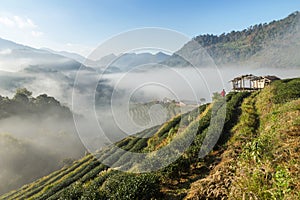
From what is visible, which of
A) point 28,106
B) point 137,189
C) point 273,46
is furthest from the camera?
point 273,46

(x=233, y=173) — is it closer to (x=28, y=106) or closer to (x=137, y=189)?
(x=137, y=189)

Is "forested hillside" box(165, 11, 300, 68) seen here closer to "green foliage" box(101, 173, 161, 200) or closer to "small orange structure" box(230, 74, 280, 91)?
"small orange structure" box(230, 74, 280, 91)

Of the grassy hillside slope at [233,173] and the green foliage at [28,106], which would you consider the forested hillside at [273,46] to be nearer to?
the green foliage at [28,106]

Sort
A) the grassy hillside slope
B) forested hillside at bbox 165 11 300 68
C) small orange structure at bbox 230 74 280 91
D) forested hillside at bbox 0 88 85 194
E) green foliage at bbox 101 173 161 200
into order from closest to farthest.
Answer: the grassy hillside slope → green foliage at bbox 101 173 161 200 → small orange structure at bbox 230 74 280 91 → forested hillside at bbox 0 88 85 194 → forested hillside at bbox 165 11 300 68

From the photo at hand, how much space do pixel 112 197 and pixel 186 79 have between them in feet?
20.2

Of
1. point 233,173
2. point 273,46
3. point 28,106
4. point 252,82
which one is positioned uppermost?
point 273,46

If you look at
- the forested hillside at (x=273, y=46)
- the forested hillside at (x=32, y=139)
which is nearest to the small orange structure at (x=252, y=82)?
the forested hillside at (x=32, y=139)

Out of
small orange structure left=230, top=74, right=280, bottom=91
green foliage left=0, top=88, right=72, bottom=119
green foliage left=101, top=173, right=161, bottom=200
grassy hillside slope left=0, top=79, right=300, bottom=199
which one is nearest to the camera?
grassy hillside slope left=0, top=79, right=300, bottom=199

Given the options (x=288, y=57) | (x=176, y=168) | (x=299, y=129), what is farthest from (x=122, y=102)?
(x=288, y=57)

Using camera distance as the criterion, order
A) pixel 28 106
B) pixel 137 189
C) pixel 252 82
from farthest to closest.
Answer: pixel 28 106 < pixel 252 82 < pixel 137 189

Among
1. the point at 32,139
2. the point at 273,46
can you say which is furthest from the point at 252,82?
the point at 273,46

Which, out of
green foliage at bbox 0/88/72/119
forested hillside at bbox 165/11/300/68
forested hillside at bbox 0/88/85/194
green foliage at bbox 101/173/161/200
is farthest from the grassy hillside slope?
forested hillside at bbox 165/11/300/68

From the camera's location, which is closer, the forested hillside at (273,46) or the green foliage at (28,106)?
the green foliage at (28,106)

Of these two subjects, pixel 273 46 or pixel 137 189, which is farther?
pixel 273 46
